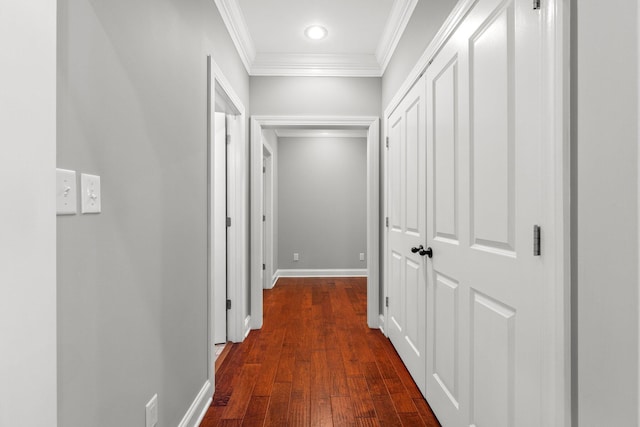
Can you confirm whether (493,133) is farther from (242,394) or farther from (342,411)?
(242,394)

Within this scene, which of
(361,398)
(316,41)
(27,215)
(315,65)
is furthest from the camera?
(315,65)

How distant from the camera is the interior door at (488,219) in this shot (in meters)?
1.04

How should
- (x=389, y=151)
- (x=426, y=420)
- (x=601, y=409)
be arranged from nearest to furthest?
(x=601, y=409), (x=426, y=420), (x=389, y=151)

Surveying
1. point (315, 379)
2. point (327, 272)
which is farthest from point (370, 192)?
point (327, 272)

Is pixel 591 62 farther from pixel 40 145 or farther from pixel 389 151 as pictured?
pixel 389 151

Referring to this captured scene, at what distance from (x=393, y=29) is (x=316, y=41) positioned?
678 millimetres

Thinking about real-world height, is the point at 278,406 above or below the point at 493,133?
below

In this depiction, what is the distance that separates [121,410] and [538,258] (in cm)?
138

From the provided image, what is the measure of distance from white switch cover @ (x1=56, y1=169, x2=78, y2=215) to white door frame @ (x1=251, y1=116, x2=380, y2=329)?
92.1 inches

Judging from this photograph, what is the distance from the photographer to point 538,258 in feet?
3.28

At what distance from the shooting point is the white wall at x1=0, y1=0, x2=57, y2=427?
582 millimetres

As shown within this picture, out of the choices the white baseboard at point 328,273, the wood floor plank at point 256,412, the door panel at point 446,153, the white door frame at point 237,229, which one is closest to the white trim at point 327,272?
the white baseboard at point 328,273

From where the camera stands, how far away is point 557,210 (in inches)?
36.2

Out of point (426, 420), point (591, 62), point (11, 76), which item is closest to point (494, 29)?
point (591, 62)
